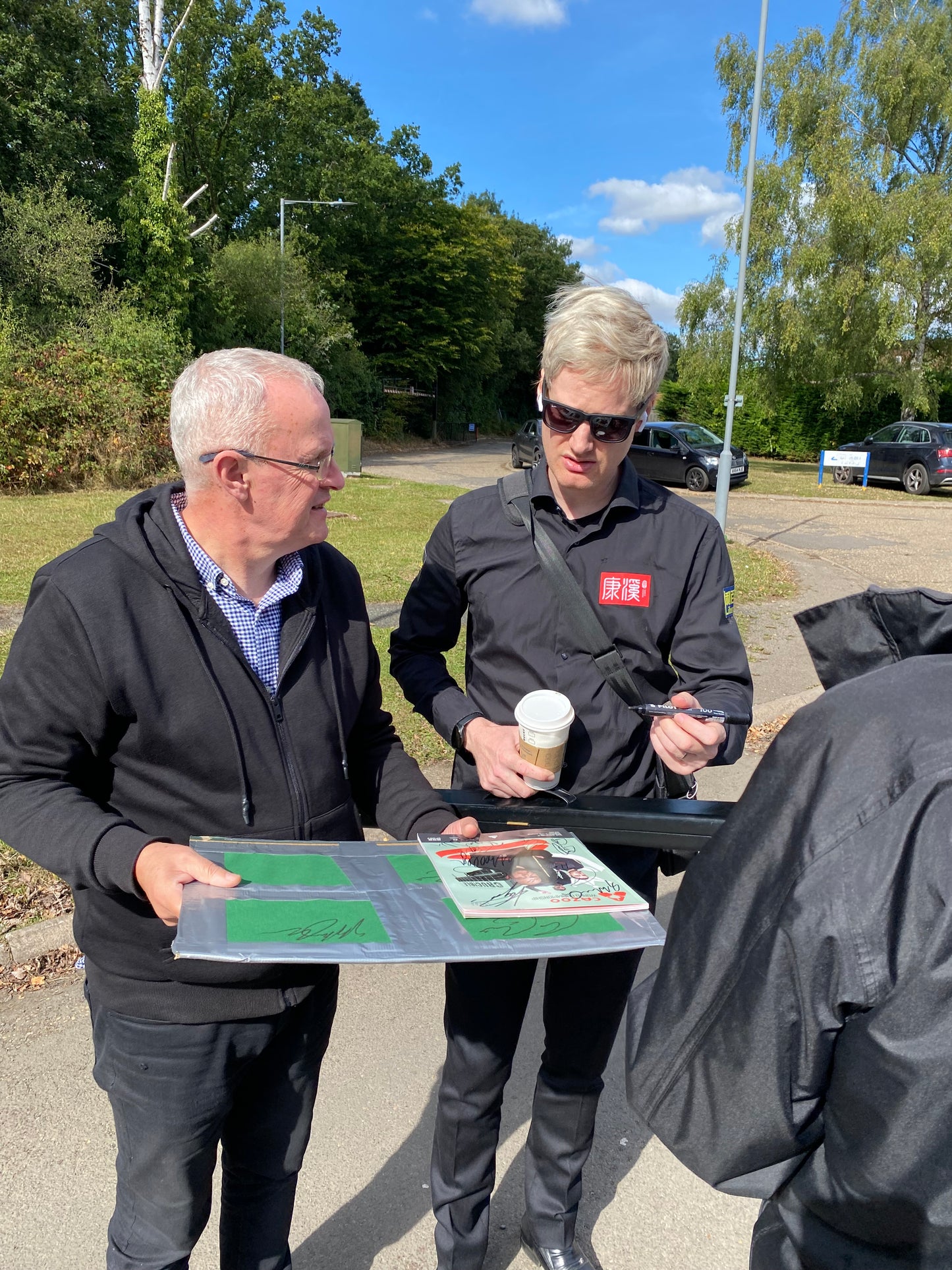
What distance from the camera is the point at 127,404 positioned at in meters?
16.9

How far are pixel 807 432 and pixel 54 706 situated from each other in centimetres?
3521

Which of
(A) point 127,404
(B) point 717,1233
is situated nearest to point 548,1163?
(B) point 717,1233

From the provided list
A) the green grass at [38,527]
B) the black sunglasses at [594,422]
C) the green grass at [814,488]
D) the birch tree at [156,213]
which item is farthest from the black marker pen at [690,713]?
the birch tree at [156,213]

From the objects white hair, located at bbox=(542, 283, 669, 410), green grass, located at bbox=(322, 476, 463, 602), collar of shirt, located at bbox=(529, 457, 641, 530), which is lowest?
green grass, located at bbox=(322, 476, 463, 602)

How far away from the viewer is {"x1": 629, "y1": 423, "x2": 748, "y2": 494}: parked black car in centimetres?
2256

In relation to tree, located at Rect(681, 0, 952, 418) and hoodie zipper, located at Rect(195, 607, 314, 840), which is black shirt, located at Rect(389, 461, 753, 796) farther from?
tree, located at Rect(681, 0, 952, 418)

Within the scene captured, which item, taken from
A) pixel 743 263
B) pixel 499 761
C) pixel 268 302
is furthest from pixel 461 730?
pixel 268 302

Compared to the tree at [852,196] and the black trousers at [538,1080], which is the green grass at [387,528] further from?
the tree at [852,196]

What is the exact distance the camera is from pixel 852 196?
80.3ft

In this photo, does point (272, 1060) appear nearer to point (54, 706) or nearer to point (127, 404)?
point (54, 706)

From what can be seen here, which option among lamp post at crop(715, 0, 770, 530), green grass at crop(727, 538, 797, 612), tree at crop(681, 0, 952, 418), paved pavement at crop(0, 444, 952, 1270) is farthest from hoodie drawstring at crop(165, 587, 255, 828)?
tree at crop(681, 0, 952, 418)

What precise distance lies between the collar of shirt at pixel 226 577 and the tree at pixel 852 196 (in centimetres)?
2664

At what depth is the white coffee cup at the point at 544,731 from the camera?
1769 millimetres

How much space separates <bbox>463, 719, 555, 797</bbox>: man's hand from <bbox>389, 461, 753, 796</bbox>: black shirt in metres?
0.11
